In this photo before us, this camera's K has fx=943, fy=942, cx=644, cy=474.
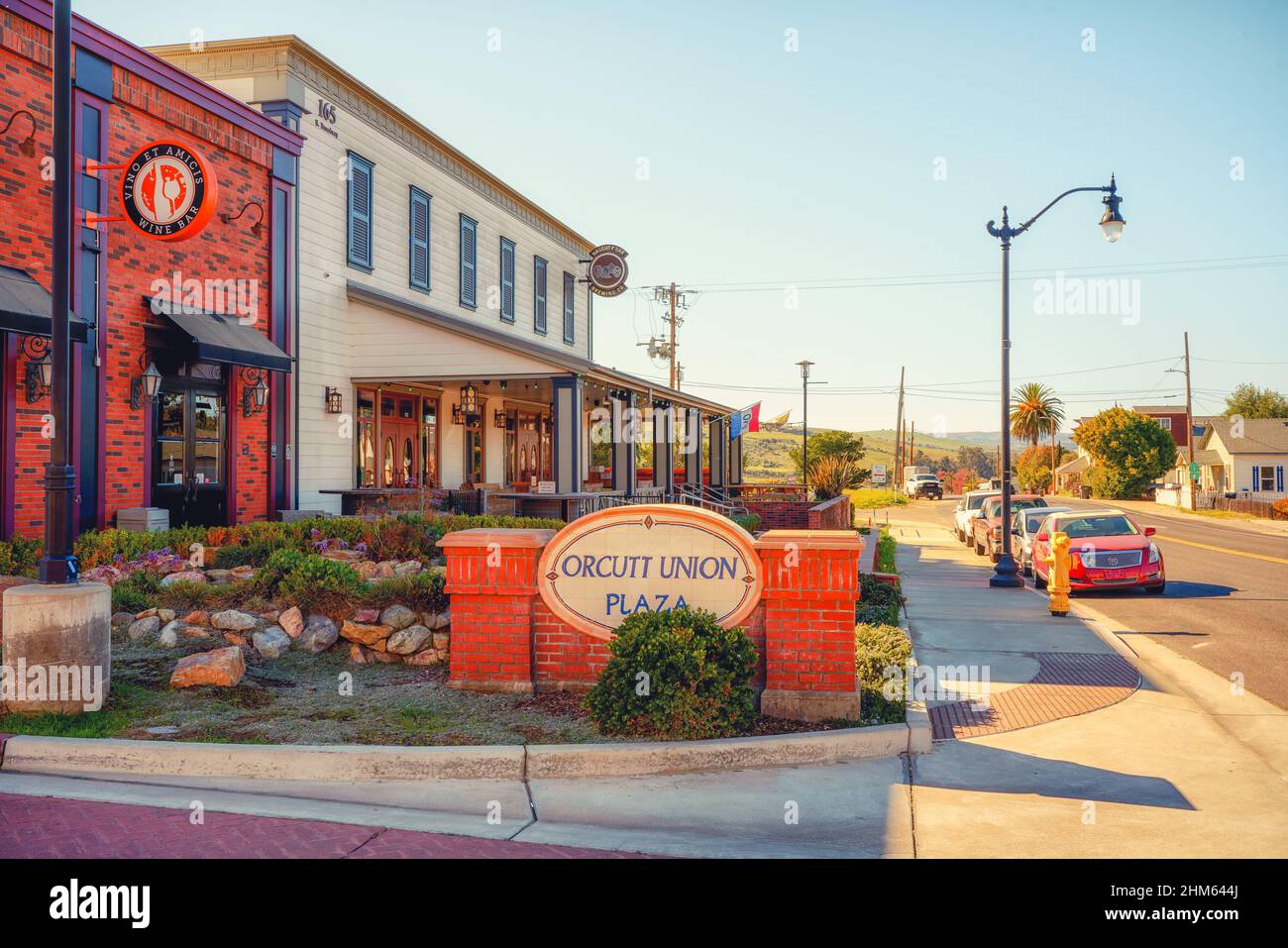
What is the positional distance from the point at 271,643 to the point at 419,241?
1538cm

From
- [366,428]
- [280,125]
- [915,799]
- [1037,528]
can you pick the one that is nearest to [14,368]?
[280,125]

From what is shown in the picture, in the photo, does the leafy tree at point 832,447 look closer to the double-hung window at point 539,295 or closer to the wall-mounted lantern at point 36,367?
the double-hung window at point 539,295

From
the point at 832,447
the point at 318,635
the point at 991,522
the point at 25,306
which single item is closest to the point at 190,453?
the point at 25,306

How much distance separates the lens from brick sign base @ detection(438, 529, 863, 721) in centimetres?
680

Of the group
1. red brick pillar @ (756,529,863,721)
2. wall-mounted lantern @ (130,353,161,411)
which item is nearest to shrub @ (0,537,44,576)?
wall-mounted lantern @ (130,353,161,411)

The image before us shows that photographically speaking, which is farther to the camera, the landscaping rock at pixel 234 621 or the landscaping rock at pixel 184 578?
the landscaping rock at pixel 184 578

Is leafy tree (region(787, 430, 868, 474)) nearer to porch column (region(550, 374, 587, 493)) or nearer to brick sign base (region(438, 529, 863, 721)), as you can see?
porch column (region(550, 374, 587, 493))

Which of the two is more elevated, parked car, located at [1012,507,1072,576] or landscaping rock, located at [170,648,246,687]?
parked car, located at [1012,507,1072,576]

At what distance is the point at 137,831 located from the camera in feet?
15.9

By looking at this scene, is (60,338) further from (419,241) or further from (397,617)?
(419,241)

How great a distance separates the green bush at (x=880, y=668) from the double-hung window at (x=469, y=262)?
1731cm

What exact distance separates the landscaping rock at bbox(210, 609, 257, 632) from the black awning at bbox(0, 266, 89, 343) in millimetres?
4356

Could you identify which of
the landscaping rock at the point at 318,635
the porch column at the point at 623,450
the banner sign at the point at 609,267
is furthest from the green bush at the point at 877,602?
the banner sign at the point at 609,267

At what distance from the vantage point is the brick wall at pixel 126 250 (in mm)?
11969
